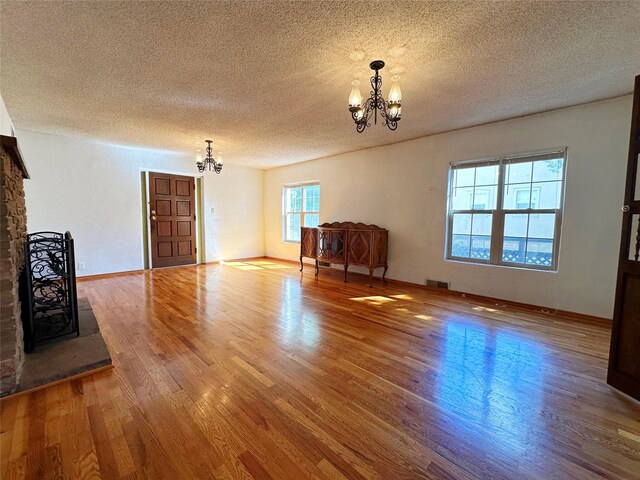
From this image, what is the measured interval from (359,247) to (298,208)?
101 inches

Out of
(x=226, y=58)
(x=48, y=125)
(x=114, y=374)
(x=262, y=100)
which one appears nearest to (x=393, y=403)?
(x=114, y=374)

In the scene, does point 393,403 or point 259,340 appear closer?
point 393,403

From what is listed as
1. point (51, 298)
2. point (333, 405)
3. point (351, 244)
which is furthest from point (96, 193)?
point (333, 405)

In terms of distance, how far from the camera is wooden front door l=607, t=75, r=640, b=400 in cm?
179

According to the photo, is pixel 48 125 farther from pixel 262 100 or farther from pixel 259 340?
pixel 259 340

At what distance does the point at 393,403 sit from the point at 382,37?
2461 millimetres

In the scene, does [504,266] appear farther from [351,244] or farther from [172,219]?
→ [172,219]

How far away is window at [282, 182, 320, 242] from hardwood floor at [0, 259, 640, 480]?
3.71 metres

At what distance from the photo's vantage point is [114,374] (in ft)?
6.61

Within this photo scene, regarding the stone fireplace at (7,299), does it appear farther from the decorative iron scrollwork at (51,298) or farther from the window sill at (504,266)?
the window sill at (504,266)

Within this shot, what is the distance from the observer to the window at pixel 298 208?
6430 millimetres

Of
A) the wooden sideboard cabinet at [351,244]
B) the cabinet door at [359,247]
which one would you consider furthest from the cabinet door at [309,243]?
the cabinet door at [359,247]

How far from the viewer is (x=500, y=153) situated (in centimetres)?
371

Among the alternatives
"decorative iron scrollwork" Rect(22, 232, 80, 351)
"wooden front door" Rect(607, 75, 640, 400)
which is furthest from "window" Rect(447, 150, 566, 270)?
"decorative iron scrollwork" Rect(22, 232, 80, 351)
